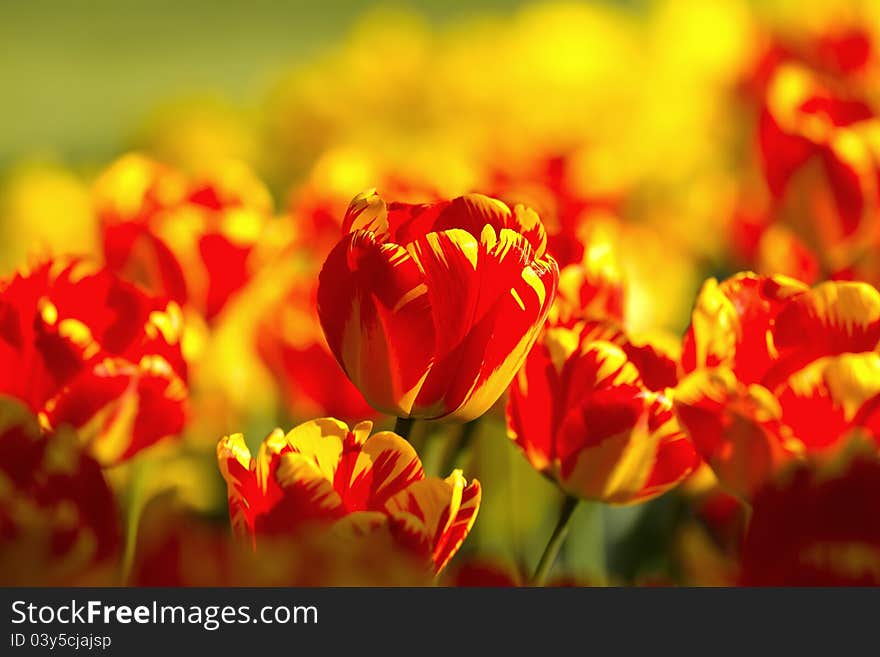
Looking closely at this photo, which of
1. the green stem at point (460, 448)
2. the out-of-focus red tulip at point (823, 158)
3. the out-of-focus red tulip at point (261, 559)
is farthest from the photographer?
the out-of-focus red tulip at point (823, 158)

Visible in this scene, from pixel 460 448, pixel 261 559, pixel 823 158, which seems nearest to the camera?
pixel 261 559

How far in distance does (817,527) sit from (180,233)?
29 cm

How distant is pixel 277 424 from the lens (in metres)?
0.58

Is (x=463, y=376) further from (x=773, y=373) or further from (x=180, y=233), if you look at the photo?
(x=180, y=233)

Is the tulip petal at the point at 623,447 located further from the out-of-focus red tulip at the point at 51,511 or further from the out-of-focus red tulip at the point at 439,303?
the out-of-focus red tulip at the point at 51,511

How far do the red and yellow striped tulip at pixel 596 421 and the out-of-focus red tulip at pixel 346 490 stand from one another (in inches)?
2.2

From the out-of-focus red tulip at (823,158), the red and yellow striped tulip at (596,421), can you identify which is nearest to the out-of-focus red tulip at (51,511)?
the red and yellow striped tulip at (596,421)

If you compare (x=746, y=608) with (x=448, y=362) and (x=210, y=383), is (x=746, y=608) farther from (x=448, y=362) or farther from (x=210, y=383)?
(x=210, y=383)

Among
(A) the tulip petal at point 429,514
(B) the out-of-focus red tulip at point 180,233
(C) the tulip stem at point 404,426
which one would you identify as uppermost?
(A) the tulip petal at point 429,514

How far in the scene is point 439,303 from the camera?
351 millimetres

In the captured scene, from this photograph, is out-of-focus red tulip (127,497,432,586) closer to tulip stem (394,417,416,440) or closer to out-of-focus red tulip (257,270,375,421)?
tulip stem (394,417,416,440)

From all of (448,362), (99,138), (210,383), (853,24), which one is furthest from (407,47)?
(448,362)

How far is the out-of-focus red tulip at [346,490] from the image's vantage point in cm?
31

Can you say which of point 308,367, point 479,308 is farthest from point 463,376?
point 308,367
